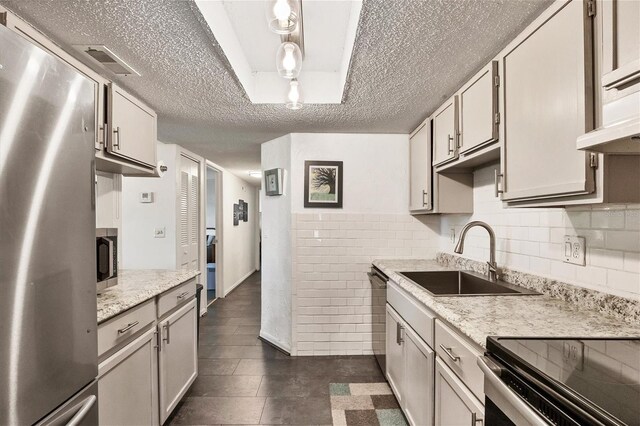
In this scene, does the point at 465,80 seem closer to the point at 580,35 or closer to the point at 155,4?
the point at 580,35

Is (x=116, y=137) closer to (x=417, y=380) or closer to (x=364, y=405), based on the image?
(x=417, y=380)

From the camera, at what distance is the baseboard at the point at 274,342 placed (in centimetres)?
303

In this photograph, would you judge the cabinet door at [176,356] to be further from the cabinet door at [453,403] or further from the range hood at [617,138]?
the range hood at [617,138]

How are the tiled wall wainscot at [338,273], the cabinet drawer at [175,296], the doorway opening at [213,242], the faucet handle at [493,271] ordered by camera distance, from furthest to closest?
1. the doorway opening at [213,242]
2. the tiled wall wainscot at [338,273]
3. the faucet handle at [493,271]
4. the cabinet drawer at [175,296]

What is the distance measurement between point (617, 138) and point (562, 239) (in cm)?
98

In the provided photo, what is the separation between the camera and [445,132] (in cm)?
216

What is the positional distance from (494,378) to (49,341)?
128 centimetres

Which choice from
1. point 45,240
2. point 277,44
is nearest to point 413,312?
point 45,240

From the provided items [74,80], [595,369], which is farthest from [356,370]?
[74,80]

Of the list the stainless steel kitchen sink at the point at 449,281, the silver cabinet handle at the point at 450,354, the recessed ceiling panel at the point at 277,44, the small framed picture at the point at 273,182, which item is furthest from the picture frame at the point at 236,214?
the silver cabinet handle at the point at 450,354

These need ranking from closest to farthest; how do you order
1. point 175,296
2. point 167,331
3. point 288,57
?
point 288,57 < point 167,331 < point 175,296

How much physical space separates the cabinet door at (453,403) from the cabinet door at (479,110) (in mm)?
1125

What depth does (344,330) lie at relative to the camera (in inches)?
119

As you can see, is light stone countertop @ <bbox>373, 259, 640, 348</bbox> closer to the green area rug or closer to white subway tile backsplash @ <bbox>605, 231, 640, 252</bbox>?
white subway tile backsplash @ <bbox>605, 231, 640, 252</bbox>
